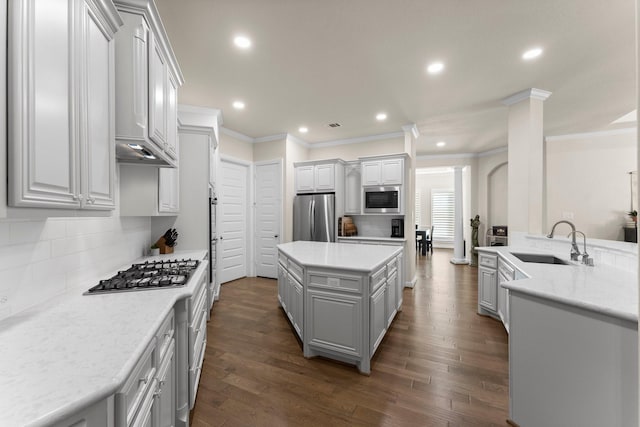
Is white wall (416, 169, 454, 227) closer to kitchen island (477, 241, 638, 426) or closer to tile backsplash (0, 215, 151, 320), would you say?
kitchen island (477, 241, 638, 426)

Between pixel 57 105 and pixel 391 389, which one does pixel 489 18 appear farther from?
pixel 391 389

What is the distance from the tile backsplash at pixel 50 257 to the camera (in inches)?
47.4

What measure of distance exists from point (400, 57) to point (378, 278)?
2246mm

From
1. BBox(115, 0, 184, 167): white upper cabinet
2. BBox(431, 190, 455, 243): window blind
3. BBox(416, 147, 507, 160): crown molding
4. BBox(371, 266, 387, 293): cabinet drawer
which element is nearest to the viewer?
BBox(115, 0, 184, 167): white upper cabinet

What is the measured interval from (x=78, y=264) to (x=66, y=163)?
0.98m

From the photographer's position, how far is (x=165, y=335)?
1.38 m

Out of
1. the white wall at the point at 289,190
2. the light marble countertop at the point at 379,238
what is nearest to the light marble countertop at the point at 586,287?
the light marble countertop at the point at 379,238

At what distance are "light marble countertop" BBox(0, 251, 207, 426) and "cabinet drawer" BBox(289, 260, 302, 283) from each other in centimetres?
125

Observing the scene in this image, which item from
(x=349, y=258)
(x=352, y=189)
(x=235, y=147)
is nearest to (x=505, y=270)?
(x=349, y=258)

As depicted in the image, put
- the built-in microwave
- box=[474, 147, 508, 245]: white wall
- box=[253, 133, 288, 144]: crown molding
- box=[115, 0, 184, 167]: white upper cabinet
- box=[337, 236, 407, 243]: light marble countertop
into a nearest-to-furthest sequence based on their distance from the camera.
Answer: box=[115, 0, 184, 167]: white upper cabinet
box=[337, 236, 407, 243]: light marble countertop
the built-in microwave
box=[253, 133, 288, 144]: crown molding
box=[474, 147, 508, 245]: white wall

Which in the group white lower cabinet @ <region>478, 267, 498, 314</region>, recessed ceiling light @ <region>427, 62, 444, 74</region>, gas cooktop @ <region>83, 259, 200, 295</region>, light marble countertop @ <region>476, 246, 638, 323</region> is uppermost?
recessed ceiling light @ <region>427, 62, 444, 74</region>

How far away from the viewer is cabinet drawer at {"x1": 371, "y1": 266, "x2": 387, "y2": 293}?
7.72 feet

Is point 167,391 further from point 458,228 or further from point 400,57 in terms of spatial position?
point 458,228

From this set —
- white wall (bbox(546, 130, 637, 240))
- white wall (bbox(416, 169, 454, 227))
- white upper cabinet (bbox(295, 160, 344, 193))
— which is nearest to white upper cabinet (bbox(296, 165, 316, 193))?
white upper cabinet (bbox(295, 160, 344, 193))
